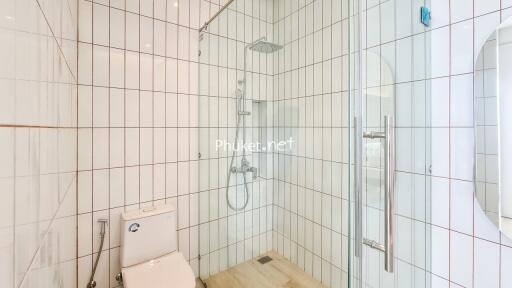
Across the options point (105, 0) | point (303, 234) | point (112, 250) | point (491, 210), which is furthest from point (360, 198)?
point (105, 0)

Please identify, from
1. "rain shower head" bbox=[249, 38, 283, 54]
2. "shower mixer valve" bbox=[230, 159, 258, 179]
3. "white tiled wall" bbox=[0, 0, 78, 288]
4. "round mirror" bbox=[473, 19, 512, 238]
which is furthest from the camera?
"shower mixer valve" bbox=[230, 159, 258, 179]

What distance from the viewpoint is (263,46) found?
1.32 m

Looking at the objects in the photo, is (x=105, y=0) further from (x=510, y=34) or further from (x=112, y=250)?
(x=510, y=34)

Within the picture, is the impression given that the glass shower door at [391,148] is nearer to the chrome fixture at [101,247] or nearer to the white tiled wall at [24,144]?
the white tiled wall at [24,144]

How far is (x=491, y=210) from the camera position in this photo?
1.03m

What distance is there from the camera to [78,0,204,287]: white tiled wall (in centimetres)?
144

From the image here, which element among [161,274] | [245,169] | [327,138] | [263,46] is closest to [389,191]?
[327,138]

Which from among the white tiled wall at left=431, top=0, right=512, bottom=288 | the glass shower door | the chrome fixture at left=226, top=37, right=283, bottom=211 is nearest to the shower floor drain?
the chrome fixture at left=226, top=37, right=283, bottom=211

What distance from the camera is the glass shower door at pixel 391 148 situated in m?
0.85

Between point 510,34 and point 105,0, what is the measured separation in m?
2.15

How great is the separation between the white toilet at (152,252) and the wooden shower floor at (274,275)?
0.32 metres

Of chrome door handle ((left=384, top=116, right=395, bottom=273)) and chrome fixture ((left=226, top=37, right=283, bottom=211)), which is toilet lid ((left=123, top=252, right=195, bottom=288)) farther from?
chrome door handle ((left=384, top=116, right=395, bottom=273))

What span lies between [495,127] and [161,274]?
1876 mm

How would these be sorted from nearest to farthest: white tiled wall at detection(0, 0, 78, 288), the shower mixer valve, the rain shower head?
white tiled wall at detection(0, 0, 78, 288) < the rain shower head < the shower mixer valve
